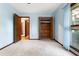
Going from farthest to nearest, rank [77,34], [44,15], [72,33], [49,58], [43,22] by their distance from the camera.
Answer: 1. [43,22]
2. [44,15]
3. [72,33]
4. [77,34]
5. [49,58]

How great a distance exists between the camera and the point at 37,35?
8.62 meters

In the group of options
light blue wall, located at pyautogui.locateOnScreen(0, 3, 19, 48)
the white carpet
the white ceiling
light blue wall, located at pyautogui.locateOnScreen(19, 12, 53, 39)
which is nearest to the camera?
the white carpet

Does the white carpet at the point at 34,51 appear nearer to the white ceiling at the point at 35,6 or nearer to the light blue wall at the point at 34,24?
the white ceiling at the point at 35,6

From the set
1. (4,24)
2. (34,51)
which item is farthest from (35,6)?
(34,51)

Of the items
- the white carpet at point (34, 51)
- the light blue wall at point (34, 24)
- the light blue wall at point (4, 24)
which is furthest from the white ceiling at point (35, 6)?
the white carpet at point (34, 51)

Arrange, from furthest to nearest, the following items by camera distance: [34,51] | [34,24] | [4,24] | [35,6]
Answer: [34,24] → [35,6] → [4,24] → [34,51]

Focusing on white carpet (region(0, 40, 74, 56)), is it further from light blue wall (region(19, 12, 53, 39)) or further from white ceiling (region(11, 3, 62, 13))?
light blue wall (region(19, 12, 53, 39))

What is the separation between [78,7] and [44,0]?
322cm

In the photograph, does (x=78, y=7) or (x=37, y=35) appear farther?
(x=37, y=35)

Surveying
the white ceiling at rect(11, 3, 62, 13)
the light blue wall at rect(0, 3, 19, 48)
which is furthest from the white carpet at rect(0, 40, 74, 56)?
the white ceiling at rect(11, 3, 62, 13)

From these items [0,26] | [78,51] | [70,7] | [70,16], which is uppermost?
[70,7]

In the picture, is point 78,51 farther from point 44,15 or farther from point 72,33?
point 44,15

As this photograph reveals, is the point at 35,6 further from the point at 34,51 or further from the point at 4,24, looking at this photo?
the point at 34,51

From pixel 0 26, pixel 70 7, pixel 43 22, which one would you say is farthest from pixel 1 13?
pixel 43 22
